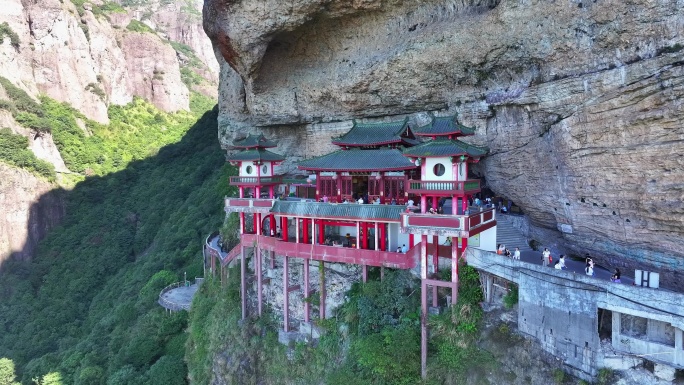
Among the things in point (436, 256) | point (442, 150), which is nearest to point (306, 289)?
point (436, 256)

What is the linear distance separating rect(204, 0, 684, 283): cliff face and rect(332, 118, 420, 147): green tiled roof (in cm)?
213

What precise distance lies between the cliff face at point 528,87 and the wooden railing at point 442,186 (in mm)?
4092

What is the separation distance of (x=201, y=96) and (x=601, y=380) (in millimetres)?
90819

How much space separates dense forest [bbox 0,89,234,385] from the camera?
29.7 m

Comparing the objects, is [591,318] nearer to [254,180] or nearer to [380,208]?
[380,208]

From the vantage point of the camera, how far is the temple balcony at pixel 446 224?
51.1ft

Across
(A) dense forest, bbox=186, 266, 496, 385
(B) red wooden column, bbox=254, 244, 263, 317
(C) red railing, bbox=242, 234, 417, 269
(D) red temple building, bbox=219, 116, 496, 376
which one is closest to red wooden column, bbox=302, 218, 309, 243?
(D) red temple building, bbox=219, 116, 496, 376

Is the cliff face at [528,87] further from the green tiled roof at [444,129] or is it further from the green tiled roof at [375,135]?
the green tiled roof at [444,129]

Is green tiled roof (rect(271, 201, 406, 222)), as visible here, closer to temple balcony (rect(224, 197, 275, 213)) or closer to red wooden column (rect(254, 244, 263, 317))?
temple balcony (rect(224, 197, 275, 213))

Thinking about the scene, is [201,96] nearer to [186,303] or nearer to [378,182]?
[186,303]

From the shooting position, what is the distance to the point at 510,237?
19.8m

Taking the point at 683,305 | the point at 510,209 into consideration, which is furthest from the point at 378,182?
the point at 683,305

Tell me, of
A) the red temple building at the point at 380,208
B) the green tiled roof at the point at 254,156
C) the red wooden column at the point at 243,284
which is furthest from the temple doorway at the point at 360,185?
the red wooden column at the point at 243,284

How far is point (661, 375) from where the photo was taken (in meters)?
12.2
